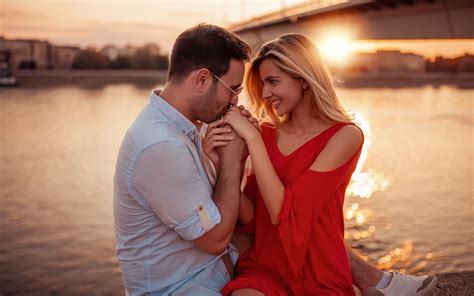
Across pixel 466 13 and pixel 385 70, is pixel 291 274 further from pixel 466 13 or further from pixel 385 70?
pixel 385 70

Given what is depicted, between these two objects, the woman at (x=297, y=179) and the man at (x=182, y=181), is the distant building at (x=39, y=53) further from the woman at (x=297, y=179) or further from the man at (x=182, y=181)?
the man at (x=182, y=181)

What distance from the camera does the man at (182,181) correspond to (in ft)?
8.50

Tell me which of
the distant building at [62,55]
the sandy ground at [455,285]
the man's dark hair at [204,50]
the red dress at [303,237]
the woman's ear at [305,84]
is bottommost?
the distant building at [62,55]

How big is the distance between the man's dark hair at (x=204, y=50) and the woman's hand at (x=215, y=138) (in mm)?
297

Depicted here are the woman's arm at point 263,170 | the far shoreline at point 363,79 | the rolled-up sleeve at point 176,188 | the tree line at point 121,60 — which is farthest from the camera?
the tree line at point 121,60

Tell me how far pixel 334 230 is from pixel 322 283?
30cm

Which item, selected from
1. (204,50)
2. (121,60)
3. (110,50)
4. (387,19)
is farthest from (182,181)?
(110,50)

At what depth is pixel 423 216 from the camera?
9984 millimetres

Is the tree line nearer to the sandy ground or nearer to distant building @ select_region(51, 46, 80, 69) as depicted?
distant building @ select_region(51, 46, 80, 69)

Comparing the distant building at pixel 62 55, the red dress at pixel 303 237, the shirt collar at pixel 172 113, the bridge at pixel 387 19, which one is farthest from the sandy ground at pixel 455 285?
the distant building at pixel 62 55

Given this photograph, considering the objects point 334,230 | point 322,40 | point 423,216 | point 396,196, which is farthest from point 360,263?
point 322,40

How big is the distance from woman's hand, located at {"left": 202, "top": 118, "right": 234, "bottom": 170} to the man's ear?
219 millimetres

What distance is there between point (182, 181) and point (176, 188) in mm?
45

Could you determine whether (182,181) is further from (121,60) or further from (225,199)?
(121,60)
